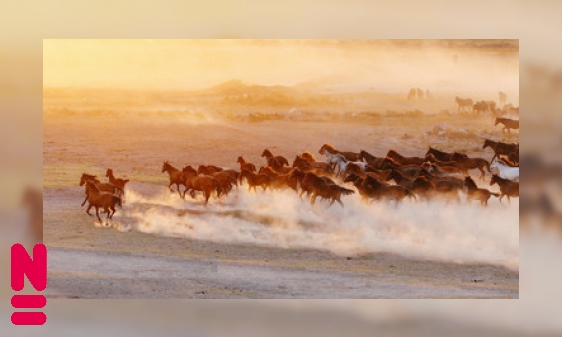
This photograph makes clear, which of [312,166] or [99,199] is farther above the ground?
[312,166]

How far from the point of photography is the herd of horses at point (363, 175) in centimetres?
403

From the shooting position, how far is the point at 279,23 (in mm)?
4062

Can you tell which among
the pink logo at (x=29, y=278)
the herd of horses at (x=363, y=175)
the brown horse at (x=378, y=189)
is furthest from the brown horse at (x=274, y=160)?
the pink logo at (x=29, y=278)

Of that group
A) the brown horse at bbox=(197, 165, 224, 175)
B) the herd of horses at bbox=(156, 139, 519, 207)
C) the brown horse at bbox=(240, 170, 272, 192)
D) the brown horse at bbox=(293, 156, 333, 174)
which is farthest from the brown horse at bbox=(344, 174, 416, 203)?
the brown horse at bbox=(197, 165, 224, 175)

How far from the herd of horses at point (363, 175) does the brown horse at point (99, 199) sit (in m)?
0.31

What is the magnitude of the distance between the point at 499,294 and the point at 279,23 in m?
1.84

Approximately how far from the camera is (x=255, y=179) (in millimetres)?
4035

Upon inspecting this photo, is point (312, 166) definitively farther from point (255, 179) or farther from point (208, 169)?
point (208, 169)

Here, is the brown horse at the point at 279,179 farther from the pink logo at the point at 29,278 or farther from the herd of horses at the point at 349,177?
the pink logo at the point at 29,278

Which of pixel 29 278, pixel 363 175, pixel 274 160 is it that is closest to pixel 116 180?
pixel 29 278

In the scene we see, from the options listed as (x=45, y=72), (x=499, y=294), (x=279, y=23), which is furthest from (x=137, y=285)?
(x=499, y=294)

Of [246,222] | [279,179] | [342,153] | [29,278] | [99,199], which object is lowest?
[29,278]

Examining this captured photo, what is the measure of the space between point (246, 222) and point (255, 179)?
23 centimetres

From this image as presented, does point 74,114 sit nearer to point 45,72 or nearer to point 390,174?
point 45,72
